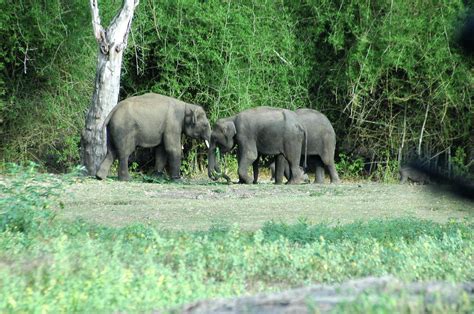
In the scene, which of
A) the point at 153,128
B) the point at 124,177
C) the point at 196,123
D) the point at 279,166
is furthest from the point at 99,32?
the point at 279,166

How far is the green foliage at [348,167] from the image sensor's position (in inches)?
891

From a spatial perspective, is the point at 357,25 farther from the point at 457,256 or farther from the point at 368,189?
the point at 457,256

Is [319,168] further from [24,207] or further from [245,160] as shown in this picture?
[24,207]

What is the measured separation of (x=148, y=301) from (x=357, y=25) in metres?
16.7

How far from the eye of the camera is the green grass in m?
5.94

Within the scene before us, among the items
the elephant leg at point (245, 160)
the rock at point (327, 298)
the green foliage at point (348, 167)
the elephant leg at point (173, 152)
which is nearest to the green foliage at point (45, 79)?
the elephant leg at point (173, 152)

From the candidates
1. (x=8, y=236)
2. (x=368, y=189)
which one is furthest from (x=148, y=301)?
(x=368, y=189)

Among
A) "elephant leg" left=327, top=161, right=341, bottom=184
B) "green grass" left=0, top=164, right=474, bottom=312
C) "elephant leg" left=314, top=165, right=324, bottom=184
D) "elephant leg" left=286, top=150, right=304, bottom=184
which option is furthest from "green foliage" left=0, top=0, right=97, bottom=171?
"green grass" left=0, top=164, right=474, bottom=312

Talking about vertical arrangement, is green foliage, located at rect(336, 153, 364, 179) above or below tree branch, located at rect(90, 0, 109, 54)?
below

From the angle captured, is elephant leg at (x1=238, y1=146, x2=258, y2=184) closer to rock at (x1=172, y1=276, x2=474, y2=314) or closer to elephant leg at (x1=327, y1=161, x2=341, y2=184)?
elephant leg at (x1=327, y1=161, x2=341, y2=184)

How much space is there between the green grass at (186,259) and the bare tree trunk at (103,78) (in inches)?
367

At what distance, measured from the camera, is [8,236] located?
8641 millimetres

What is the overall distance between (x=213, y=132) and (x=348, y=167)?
4151 mm

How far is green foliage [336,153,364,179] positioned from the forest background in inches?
5.3
